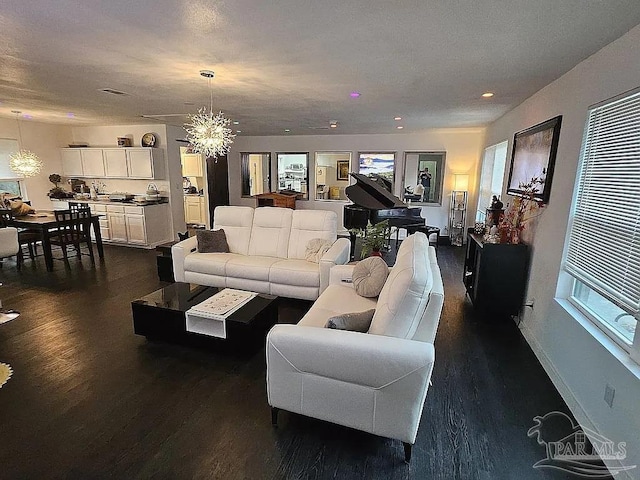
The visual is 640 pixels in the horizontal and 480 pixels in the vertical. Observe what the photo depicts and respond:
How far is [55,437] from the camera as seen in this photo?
2002 millimetres

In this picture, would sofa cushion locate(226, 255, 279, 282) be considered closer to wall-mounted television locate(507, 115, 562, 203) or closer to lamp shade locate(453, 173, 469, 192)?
wall-mounted television locate(507, 115, 562, 203)

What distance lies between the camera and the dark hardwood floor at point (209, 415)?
183 centimetres

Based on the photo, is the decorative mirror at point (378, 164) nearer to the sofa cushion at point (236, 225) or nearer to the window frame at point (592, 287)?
the sofa cushion at point (236, 225)

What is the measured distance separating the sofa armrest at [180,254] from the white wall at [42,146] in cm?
491

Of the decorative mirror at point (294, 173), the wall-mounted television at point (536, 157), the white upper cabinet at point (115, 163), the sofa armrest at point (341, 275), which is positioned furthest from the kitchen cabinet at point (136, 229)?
the wall-mounted television at point (536, 157)

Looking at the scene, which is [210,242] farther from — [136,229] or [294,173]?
[294,173]

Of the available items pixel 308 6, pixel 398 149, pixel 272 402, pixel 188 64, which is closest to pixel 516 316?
pixel 272 402

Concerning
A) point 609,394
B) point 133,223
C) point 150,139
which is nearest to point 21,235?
point 133,223

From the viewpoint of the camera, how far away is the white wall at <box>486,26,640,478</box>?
6.15 ft

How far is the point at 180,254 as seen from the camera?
439cm

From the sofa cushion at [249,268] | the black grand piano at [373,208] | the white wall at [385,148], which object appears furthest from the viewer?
the white wall at [385,148]

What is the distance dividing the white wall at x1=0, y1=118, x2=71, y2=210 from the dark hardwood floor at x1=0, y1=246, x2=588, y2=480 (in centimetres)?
483

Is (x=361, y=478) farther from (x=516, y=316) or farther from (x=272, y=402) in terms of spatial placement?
(x=516, y=316)

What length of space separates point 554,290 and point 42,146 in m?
9.23
